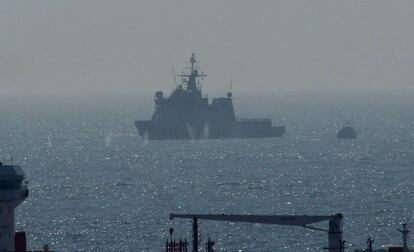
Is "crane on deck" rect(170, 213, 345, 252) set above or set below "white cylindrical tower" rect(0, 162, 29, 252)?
below

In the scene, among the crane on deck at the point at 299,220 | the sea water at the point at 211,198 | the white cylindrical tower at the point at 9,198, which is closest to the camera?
the white cylindrical tower at the point at 9,198

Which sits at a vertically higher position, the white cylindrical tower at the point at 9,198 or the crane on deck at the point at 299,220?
the white cylindrical tower at the point at 9,198

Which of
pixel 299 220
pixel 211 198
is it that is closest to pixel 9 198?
pixel 299 220

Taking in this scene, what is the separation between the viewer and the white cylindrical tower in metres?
54.9

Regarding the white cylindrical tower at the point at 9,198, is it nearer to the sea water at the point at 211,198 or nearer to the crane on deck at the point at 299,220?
the crane on deck at the point at 299,220

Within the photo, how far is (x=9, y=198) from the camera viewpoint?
180 ft

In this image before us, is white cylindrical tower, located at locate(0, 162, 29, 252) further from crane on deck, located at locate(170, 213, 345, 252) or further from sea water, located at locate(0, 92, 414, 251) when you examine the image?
sea water, located at locate(0, 92, 414, 251)

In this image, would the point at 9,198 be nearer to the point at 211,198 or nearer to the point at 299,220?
the point at 299,220

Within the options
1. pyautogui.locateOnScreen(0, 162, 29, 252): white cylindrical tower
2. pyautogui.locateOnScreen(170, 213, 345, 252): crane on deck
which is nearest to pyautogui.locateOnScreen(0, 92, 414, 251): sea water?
pyautogui.locateOnScreen(170, 213, 345, 252): crane on deck

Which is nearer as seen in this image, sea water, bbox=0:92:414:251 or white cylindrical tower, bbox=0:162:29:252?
white cylindrical tower, bbox=0:162:29:252

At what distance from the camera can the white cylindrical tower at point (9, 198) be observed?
180 ft

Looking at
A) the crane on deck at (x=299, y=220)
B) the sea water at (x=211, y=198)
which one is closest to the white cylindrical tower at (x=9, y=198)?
the crane on deck at (x=299, y=220)

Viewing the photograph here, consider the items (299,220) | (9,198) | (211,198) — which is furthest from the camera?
(211,198)

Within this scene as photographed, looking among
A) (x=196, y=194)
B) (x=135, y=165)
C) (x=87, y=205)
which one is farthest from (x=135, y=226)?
(x=135, y=165)
